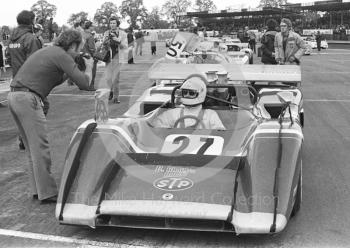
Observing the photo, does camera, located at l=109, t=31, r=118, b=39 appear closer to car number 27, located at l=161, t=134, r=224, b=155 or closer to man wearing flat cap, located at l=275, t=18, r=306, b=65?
man wearing flat cap, located at l=275, t=18, r=306, b=65

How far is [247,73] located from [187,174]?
3.47 m

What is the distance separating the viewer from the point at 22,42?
7473 millimetres

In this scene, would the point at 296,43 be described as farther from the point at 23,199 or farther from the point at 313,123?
the point at 23,199

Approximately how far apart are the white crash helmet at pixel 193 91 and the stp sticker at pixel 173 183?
4.48 ft

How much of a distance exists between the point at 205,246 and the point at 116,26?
8.41 m

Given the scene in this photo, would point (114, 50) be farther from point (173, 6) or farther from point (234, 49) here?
point (173, 6)

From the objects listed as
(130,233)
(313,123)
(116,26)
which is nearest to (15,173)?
(130,233)

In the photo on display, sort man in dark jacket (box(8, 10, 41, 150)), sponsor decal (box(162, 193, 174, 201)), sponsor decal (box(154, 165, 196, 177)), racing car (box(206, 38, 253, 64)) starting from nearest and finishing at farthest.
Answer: sponsor decal (box(162, 193, 174, 201))
sponsor decal (box(154, 165, 196, 177))
man in dark jacket (box(8, 10, 41, 150))
racing car (box(206, 38, 253, 64))

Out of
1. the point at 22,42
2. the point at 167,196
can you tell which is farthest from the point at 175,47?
the point at 167,196

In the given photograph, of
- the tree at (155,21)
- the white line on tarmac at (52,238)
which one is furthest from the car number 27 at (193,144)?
the tree at (155,21)

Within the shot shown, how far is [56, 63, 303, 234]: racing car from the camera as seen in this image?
387 centimetres

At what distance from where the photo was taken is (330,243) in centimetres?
388

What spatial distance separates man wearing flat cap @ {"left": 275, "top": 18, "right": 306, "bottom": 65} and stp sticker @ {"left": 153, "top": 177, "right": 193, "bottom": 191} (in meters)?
6.42

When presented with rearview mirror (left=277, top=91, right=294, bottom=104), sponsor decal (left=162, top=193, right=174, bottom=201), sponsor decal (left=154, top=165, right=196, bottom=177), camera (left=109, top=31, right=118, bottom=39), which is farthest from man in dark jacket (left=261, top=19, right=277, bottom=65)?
sponsor decal (left=162, top=193, right=174, bottom=201)
